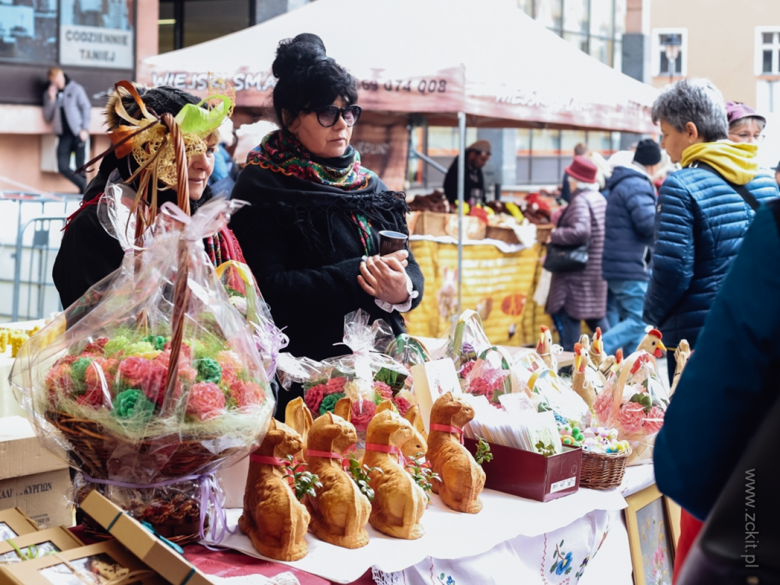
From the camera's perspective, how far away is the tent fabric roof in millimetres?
5621

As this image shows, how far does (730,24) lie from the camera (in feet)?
86.2

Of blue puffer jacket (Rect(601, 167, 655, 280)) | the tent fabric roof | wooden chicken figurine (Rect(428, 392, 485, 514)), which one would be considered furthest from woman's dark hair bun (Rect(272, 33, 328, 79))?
blue puffer jacket (Rect(601, 167, 655, 280))

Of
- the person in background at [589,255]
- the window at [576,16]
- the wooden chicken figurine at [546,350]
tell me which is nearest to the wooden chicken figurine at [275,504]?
the wooden chicken figurine at [546,350]

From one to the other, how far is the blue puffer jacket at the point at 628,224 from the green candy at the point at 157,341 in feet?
16.2

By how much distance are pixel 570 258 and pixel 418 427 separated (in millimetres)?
4758

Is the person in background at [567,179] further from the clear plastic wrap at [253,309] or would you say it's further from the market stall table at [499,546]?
the clear plastic wrap at [253,309]

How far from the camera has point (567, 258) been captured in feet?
21.6

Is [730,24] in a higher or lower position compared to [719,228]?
higher

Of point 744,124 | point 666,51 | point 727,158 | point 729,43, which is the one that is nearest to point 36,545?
point 727,158

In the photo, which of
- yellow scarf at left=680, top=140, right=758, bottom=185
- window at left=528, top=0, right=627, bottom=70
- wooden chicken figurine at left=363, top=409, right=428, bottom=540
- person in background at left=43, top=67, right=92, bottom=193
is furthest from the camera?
window at left=528, top=0, right=627, bottom=70

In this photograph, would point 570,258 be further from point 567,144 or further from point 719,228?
point 567,144

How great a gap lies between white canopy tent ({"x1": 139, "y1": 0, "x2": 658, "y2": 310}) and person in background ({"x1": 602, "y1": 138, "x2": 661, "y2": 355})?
Result: 682mm

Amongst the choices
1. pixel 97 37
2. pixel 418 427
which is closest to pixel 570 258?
pixel 418 427

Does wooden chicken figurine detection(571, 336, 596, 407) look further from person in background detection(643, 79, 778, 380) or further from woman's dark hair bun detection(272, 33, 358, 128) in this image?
person in background detection(643, 79, 778, 380)
